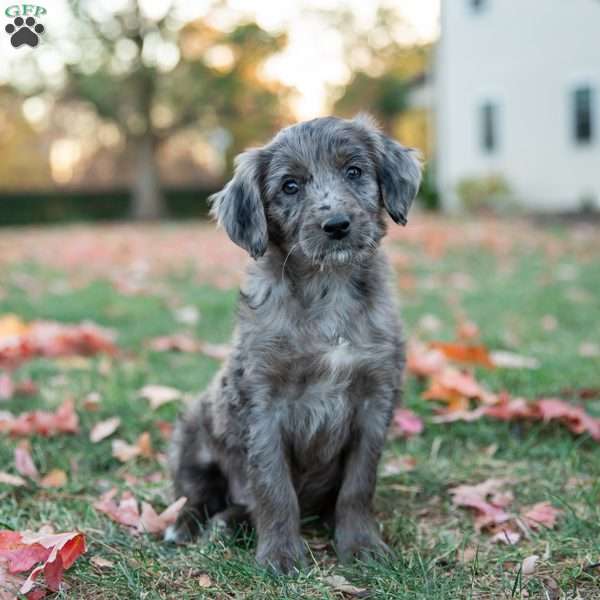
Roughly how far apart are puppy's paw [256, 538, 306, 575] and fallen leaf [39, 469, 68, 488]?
1.23 meters

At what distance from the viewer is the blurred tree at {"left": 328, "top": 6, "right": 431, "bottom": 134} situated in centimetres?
4031

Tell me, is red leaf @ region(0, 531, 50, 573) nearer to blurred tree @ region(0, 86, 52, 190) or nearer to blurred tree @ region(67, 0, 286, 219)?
blurred tree @ region(67, 0, 286, 219)

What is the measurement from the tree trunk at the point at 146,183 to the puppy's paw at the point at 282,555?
26.5 meters

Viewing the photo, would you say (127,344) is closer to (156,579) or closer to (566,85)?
(156,579)

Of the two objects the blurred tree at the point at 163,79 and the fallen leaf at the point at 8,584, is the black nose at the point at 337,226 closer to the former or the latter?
the fallen leaf at the point at 8,584

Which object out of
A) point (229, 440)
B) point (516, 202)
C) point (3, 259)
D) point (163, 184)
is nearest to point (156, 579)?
point (229, 440)

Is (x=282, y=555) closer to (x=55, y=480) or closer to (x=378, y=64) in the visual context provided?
(x=55, y=480)

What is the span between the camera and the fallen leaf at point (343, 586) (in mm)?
2602

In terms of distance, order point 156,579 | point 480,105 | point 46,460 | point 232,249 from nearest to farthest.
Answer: point 156,579
point 46,460
point 232,249
point 480,105

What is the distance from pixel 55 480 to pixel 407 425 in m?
1.80

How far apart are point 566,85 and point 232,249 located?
1177cm

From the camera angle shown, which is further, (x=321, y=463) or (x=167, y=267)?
(x=167, y=267)

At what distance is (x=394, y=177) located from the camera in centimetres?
328

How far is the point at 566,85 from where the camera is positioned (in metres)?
21.5
